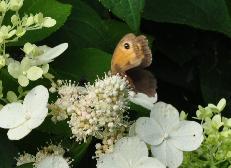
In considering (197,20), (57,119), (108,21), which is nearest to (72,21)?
(108,21)

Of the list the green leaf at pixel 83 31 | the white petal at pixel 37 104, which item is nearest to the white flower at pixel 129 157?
the white petal at pixel 37 104

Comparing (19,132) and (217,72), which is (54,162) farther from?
(217,72)

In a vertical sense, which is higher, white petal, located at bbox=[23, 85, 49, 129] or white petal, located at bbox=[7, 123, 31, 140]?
white petal, located at bbox=[23, 85, 49, 129]

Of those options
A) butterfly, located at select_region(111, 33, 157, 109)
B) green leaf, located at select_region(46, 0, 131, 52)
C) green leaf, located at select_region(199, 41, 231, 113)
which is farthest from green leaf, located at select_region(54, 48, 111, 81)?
green leaf, located at select_region(199, 41, 231, 113)

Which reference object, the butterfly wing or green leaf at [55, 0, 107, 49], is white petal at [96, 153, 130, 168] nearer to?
the butterfly wing

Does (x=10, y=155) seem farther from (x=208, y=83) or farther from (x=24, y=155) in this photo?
(x=208, y=83)
